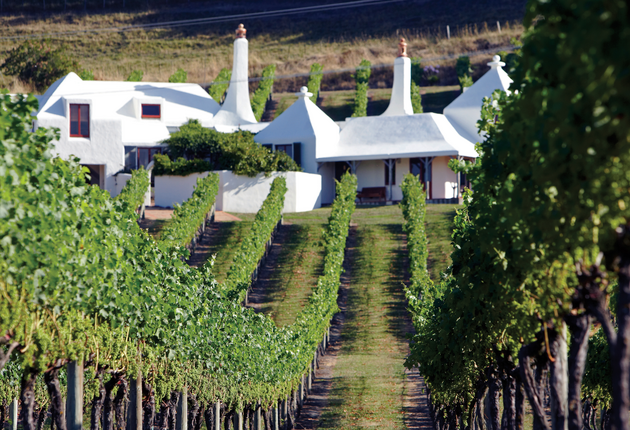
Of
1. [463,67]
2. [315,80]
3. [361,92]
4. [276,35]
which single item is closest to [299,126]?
[361,92]

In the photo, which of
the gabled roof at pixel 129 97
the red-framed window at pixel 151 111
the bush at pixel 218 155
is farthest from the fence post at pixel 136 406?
the red-framed window at pixel 151 111

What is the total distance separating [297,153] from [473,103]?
10.4 meters

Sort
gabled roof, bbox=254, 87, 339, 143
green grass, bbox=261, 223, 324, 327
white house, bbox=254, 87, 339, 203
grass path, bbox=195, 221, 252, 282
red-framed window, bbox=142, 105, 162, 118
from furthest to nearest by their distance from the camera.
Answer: red-framed window, bbox=142, 105, 162, 118, gabled roof, bbox=254, 87, 339, 143, white house, bbox=254, 87, 339, 203, grass path, bbox=195, 221, 252, 282, green grass, bbox=261, 223, 324, 327

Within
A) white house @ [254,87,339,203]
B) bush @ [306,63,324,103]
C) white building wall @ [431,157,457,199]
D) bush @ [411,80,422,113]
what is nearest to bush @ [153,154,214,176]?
white house @ [254,87,339,203]

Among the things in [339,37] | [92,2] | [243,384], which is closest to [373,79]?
[339,37]

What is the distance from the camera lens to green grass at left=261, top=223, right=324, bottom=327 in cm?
2736

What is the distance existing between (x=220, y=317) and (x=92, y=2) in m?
93.7

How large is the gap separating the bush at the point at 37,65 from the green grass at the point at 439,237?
34466 mm

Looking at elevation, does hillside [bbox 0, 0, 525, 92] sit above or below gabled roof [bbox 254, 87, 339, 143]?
above

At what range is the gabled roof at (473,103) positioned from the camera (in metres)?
42.6

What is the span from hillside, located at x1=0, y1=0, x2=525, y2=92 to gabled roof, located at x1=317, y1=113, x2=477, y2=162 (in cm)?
2604

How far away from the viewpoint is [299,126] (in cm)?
4150

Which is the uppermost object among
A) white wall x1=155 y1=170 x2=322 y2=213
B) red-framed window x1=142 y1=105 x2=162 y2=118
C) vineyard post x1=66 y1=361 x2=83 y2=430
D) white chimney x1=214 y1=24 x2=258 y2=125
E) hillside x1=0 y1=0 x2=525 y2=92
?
hillside x1=0 y1=0 x2=525 y2=92

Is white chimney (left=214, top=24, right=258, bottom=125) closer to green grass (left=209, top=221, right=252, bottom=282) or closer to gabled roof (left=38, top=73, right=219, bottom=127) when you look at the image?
gabled roof (left=38, top=73, right=219, bottom=127)
